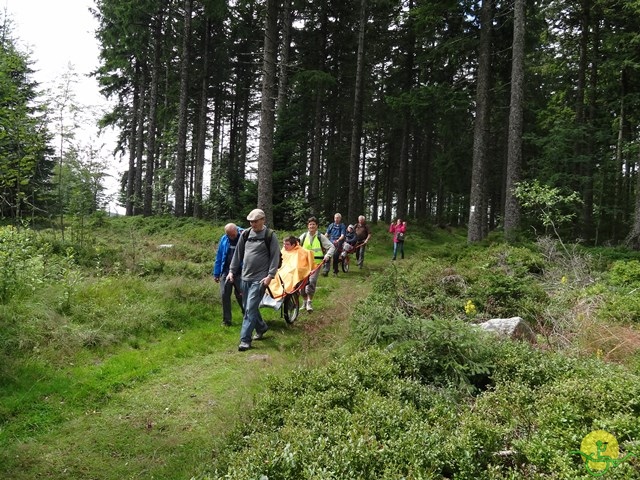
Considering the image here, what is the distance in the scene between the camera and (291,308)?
8.02m

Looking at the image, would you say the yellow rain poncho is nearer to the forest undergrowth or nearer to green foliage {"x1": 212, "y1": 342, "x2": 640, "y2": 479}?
the forest undergrowth

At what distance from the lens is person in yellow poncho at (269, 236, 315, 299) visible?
762cm

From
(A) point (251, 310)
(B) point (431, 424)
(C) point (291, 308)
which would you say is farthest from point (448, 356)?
(C) point (291, 308)

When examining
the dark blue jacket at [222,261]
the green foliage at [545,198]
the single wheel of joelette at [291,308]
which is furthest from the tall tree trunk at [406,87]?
the dark blue jacket at [222,261]

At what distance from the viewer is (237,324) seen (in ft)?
25.2

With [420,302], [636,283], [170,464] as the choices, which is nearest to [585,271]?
[636,283]

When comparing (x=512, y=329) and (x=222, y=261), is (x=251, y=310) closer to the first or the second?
(x=222, y=261)

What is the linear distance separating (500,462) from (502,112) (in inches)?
965

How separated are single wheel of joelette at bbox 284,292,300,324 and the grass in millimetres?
227

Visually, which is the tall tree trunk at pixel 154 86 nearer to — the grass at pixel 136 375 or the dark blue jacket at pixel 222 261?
the grass at pixel 136 375

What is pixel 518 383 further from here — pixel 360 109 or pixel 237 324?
pixel 360 109

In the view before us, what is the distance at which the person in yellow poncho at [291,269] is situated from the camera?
25.0ft
